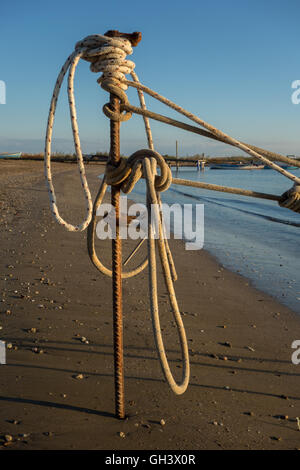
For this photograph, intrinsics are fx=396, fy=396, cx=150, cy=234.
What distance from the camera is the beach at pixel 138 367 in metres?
1.99

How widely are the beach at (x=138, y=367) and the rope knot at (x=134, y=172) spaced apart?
4.00 ft

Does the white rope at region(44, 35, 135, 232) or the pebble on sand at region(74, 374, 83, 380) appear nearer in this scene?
the white rope at region(44, 35, 135, 232)

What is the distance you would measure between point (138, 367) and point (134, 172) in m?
1.42

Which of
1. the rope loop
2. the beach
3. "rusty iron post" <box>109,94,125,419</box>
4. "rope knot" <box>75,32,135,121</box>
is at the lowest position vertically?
the beach

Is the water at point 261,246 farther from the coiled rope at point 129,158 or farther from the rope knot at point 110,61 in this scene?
the rope knot at point 110,61

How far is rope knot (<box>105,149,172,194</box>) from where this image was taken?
175 centimetres

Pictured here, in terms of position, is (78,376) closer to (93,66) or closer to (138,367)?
(138,367)

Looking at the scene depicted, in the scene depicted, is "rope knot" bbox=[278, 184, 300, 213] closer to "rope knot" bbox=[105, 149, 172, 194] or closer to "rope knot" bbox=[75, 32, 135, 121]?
"rope knot" bbox=[105, 149, 172, 194]

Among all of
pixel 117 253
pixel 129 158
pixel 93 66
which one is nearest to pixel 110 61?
pixel 93 66

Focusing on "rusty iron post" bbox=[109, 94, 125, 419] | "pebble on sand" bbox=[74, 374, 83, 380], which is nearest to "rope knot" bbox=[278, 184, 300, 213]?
"rusty iron post" bbox=[109, 94, 125, 419]

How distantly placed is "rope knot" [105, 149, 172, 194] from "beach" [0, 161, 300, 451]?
1219 mm

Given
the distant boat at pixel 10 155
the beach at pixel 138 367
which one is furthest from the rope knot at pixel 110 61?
the distant boat at pixel 10 155
